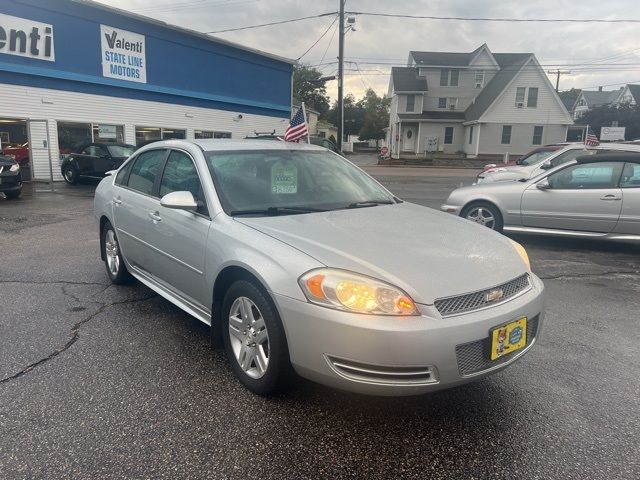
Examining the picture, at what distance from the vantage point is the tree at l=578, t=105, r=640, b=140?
145 ft

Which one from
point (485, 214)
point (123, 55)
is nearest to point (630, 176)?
point (485, 214)

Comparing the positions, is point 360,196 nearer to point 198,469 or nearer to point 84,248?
point 198,469

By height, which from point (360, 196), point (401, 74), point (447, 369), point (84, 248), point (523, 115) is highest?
point (401, 74)

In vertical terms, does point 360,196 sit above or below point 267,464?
above

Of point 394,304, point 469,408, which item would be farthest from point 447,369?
point 469,408

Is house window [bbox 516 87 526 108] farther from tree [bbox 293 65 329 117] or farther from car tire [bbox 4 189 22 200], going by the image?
tree [bbox 293 65 329 117]

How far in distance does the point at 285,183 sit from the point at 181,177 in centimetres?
88

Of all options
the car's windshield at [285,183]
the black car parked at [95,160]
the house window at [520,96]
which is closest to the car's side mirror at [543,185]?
the car's windshield at [285,183]

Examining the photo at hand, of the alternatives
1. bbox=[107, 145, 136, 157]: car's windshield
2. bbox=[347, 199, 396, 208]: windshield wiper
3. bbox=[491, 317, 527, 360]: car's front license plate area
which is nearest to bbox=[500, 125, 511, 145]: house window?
bbox=[107, 145, 136, 157]: car's windshield

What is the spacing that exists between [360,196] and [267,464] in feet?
7.57

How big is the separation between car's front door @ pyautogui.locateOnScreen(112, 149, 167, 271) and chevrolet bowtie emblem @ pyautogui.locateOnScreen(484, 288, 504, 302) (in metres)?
2.74

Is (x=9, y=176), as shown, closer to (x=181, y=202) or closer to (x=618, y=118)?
(x=181, y=202)

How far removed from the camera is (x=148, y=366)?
342 cm

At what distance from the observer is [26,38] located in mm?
16531
